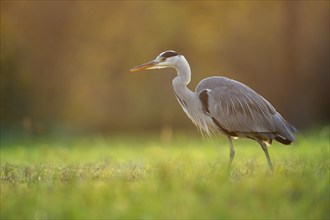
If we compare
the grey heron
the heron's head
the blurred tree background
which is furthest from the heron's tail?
the blurred tree background

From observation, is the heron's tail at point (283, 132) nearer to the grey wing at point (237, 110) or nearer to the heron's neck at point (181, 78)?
the grey wing at point (237, 110)

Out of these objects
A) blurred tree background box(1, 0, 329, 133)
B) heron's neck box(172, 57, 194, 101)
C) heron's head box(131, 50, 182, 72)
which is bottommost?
blurred tree background box(1, 0, 329, 133)

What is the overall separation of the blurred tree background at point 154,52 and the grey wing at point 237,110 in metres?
13.0

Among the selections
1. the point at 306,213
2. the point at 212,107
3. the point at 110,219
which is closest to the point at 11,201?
the point at 110,219

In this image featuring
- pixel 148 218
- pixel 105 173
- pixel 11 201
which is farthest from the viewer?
pixel 105 173

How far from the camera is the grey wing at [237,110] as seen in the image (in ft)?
26.9

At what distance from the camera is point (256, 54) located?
22438mm

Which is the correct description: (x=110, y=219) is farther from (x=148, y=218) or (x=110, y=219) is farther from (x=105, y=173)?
(x=105, y=173)

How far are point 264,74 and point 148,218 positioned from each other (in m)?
18.4

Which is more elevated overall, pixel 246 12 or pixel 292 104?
pixel 246 12

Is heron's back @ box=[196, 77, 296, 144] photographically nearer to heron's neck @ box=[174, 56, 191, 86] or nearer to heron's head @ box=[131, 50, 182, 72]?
heron's neck @ box=[174, 56, 191, 86]

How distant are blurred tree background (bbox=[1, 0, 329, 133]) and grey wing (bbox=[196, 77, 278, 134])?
13.0 m

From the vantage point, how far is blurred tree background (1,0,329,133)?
21.5m

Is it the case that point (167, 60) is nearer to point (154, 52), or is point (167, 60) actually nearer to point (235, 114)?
point (235, 114)
